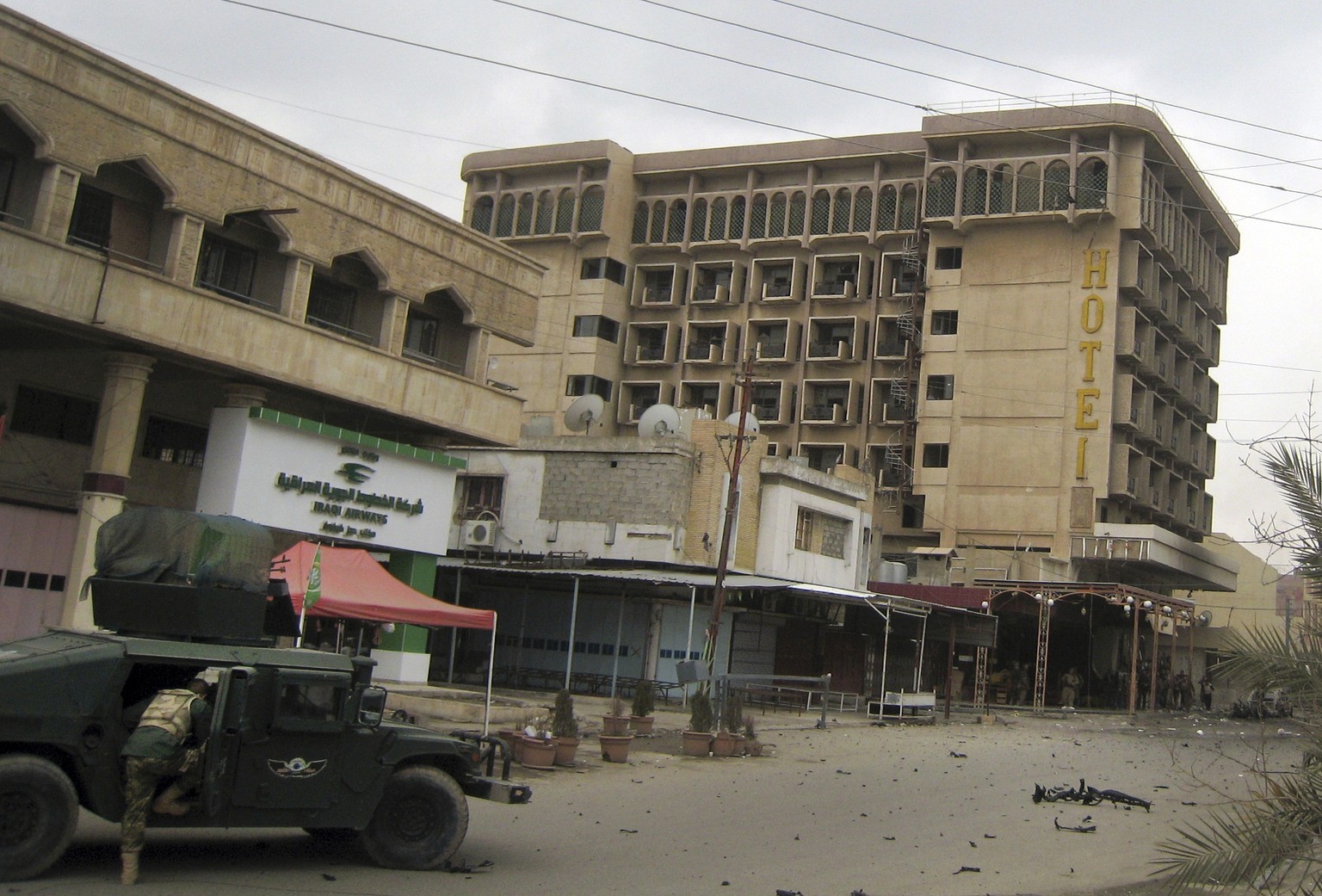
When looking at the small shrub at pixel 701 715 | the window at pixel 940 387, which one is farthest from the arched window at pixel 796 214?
the small shrub at pixel 701 715

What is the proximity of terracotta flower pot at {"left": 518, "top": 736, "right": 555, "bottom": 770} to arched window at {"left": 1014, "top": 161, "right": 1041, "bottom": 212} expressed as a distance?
49.9 metres

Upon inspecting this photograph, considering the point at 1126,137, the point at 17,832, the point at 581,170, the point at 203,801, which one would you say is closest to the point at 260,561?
the point at 203,801

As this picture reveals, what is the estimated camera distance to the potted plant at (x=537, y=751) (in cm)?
1769

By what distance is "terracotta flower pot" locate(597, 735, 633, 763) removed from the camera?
19.3 metres

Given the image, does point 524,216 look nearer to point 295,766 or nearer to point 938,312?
point 938,312

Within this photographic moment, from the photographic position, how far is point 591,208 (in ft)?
233

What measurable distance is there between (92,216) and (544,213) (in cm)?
4689

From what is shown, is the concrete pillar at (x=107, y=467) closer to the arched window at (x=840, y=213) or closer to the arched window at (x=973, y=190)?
the arched window at (x=973, y=190)

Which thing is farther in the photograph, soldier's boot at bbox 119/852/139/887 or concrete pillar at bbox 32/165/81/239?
concrete pillar at bbox 32/165/81/239

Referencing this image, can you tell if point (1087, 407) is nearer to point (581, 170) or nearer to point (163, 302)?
point (581, 170)

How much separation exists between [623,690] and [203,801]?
2704 cm

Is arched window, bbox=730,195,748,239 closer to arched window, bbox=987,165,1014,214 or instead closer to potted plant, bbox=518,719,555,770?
arched window, bbox=987,165,1014,214

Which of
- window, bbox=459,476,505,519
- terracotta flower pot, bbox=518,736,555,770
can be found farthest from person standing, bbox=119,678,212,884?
window, bbox=459,476,505,519

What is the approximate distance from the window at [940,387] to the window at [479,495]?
29.3 metres
